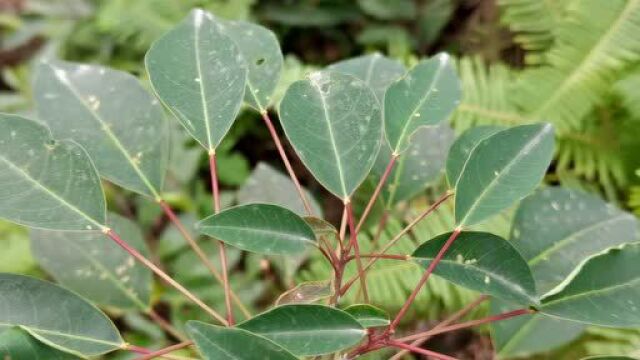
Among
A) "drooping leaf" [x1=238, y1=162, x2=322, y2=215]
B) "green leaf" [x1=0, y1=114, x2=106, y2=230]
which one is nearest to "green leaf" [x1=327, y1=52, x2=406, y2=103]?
"drooping leaf" [x1=238, y1=162, x2=322, y2=215]

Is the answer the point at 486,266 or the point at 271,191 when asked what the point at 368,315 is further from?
the point at 271,191

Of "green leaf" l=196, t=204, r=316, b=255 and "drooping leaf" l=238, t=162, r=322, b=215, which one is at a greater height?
"green leaf" l=196, t=204, r=316, b=255

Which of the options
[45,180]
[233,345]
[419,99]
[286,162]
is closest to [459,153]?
[419,99]

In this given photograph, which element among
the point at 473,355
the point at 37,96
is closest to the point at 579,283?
the point at 37,96

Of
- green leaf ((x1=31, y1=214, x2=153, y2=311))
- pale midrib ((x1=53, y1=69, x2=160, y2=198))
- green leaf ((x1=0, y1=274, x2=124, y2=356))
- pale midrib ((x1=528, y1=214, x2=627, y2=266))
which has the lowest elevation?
green leaf ((x1=31, y1=214, x2=153, y2=311))

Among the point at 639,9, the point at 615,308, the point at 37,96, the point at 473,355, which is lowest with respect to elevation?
the point at 473,355

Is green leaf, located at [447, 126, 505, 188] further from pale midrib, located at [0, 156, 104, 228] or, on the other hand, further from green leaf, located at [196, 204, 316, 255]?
pale midrib, located at [0, 156, 104, 228]

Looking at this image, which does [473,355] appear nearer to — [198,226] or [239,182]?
[239,182]
